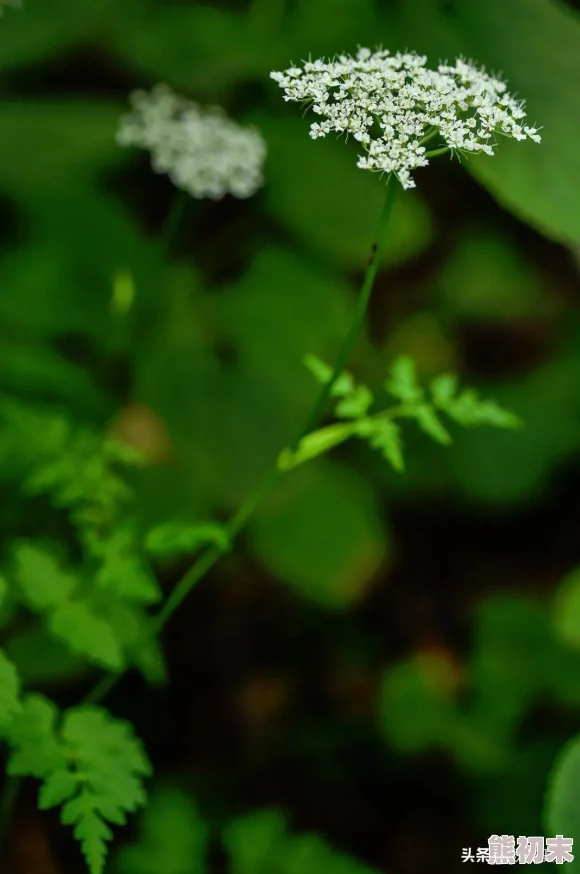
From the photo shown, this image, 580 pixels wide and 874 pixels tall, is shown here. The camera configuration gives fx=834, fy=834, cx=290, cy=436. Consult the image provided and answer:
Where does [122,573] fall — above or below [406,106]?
below

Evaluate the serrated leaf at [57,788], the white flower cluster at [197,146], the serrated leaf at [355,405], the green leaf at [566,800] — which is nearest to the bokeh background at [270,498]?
the white flower cluster at [197,146]

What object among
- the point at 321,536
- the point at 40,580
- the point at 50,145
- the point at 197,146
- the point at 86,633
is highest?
the point at 50,145

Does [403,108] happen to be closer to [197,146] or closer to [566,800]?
[197,146]

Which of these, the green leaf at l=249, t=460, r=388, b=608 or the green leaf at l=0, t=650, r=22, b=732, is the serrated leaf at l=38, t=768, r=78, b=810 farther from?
the green leaf at l=249, t=460, r=388, b=608

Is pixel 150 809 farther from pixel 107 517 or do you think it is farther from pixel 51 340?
pixel 51 340

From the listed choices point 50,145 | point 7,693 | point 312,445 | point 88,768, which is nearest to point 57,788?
point 88,768

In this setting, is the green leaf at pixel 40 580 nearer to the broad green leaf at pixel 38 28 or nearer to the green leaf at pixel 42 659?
the green leaf at pixel 42 659
